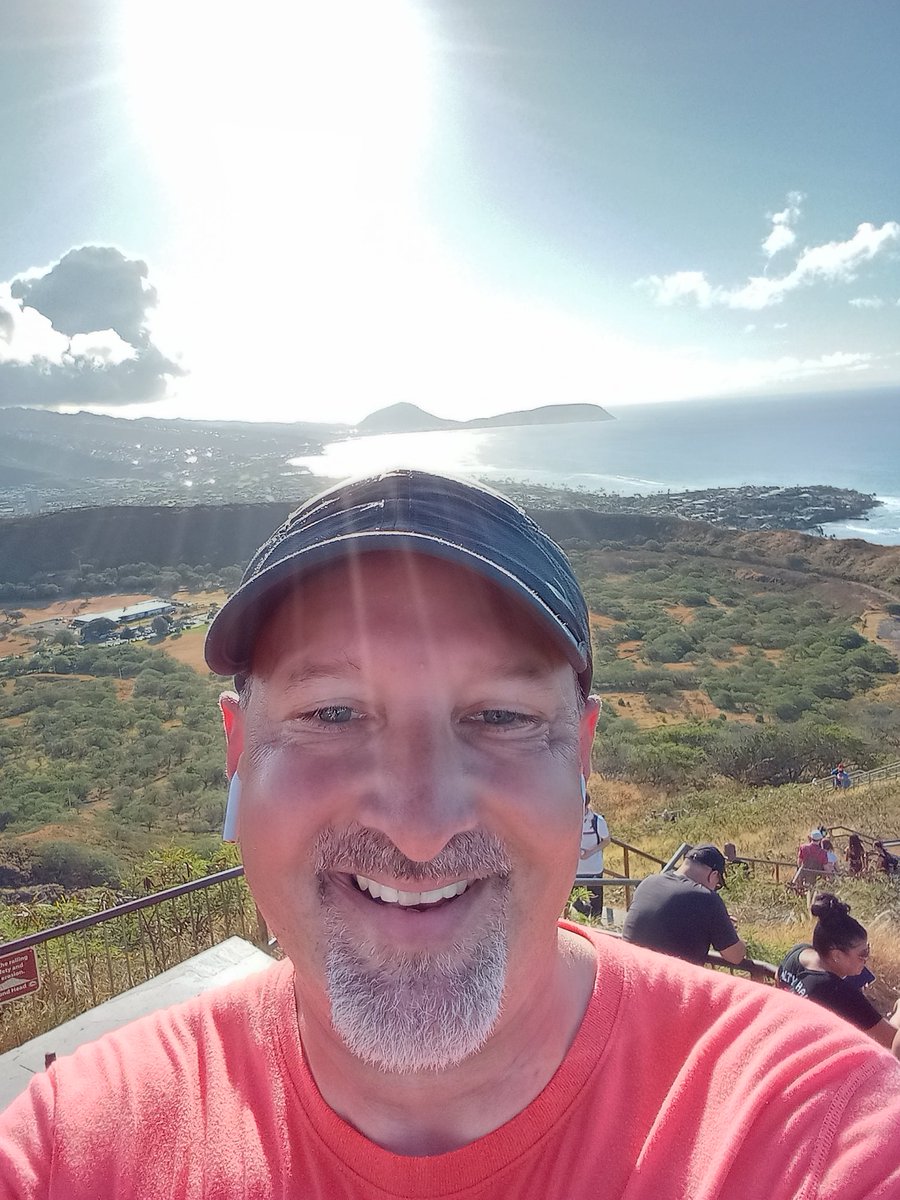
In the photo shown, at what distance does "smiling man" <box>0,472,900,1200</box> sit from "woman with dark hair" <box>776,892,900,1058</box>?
9.54 ft

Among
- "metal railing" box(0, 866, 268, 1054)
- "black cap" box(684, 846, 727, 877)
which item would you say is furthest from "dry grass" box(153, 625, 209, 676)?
"black cap" box(684, 846, 727, 877)

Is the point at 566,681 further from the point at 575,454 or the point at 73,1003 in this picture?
the point at 575,454

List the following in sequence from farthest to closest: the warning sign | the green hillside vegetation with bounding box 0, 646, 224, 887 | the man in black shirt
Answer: the green hillside vegetation with bounding box 0, 646, 224, 887 → the warning sign → the man in black shirt

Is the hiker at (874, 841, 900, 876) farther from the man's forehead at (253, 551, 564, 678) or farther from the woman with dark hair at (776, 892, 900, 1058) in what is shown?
the man's forehead at (253, 551, 564, 678)

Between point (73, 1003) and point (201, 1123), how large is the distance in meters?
5.04

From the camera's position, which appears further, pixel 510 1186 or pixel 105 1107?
pixel 105 1107

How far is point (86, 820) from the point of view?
21.9 meters

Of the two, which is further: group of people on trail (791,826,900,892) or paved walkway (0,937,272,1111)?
group of people on trail (791,826,900,892)

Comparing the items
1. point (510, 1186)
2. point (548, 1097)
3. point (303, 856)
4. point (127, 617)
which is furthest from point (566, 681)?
point (127, 617)

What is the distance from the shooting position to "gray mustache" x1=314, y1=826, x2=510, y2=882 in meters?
1.22

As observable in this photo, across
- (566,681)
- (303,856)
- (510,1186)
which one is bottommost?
(510,1186)

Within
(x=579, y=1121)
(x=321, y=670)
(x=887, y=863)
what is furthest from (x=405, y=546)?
(x=887, y=863)

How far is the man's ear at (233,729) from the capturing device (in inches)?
62.5

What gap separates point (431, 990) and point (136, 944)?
19.6 feet
